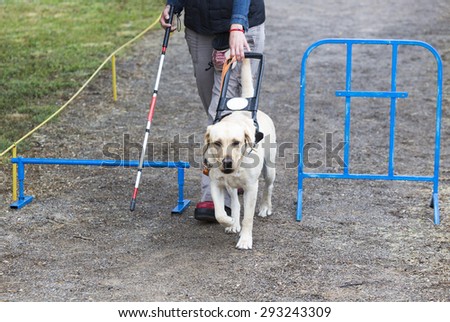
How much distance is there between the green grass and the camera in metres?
10.0

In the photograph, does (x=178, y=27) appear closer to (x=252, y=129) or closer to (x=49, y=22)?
(x=252, y=129)

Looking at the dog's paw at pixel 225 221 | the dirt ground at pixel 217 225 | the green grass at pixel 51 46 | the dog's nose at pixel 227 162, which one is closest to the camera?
the dirt ground at pixel 217 225

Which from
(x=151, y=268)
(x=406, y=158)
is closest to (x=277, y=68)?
(x=406, y=158)

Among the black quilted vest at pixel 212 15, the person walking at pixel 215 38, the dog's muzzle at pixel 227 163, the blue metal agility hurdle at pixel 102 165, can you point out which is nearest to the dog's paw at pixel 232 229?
the person walking at pixel 215 38

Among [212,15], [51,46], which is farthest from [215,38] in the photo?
[51,46]

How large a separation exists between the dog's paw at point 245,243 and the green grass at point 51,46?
3.59 meters

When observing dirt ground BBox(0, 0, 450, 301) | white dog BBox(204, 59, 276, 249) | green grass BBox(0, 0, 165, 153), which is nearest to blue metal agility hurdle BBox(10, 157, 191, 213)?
dirt ground BBox(0, 0, 450, 301)

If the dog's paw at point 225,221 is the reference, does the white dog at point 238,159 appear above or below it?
above

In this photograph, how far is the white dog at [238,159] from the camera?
5.51m

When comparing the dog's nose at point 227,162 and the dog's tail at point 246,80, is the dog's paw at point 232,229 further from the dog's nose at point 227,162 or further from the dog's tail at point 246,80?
the dog's tail at point 246,80

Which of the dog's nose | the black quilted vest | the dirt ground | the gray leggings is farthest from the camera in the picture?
the gray leggings

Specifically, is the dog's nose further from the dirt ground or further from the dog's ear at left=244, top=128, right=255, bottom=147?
the dirt ground

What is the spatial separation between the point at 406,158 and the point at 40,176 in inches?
137

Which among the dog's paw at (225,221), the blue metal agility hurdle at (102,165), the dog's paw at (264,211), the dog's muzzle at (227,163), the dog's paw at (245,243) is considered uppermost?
the dog's muzzle at (227,163)
